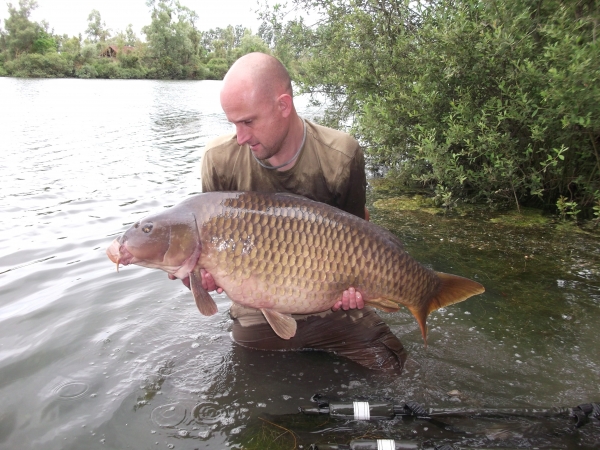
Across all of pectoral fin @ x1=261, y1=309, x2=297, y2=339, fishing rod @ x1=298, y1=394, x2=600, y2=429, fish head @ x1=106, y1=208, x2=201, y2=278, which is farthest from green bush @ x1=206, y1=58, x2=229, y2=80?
fishing rod @ x1=298, y1=394, x2=600, y2=429

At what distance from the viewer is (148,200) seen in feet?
19.7

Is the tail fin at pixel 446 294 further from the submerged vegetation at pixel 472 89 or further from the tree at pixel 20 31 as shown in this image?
the tree at pixel 20 31

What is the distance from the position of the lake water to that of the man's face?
126 centimetres

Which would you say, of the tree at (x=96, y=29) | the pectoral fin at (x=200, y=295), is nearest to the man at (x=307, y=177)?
the pectoral fin at (x=200, y=295)

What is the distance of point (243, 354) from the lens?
2.77m

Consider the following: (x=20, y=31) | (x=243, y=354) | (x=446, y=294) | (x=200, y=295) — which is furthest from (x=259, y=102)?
(x=20, y=31)

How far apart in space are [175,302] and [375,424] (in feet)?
5.96

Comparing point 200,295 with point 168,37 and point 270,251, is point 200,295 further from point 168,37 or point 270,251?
point 168,37

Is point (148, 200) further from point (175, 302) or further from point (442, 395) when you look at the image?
point (442, 395)

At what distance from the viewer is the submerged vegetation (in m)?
4.04

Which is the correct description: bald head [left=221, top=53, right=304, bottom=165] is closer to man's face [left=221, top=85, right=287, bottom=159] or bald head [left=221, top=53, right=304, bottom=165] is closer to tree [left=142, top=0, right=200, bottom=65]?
man's face [left=221, top=85, right=287, bottom=159]

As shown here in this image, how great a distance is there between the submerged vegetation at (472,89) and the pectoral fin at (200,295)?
10.6 feet

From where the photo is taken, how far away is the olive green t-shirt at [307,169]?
7.96ft

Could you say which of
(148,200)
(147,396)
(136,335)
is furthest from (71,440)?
(148,200)
